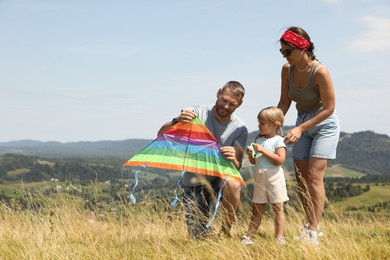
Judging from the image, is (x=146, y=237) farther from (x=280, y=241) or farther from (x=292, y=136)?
(x=292, y=136)

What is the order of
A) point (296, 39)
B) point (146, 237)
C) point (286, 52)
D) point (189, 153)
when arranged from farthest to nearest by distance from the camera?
point (146, 237)
point (189, 153)
point (286, 52)
point (296, 39)

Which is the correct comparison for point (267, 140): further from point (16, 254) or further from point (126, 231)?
point (16, 254)

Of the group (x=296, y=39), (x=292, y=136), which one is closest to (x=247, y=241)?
(x=292, y=136)

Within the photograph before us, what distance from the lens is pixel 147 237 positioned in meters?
5.52

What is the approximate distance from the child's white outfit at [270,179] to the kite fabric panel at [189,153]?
330 mm

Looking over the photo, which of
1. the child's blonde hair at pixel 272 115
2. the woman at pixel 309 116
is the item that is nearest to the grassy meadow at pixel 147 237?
the woman at pixel 309 116

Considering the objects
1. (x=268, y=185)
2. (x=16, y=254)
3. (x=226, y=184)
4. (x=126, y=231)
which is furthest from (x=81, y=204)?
(x=268, y=185)

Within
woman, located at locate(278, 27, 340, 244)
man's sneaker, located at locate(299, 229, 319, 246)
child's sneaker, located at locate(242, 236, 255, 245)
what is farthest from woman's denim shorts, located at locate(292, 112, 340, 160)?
child's sneaker, located at locate(242, 236, 255, 245)

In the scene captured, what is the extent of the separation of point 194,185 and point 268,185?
1.26 m

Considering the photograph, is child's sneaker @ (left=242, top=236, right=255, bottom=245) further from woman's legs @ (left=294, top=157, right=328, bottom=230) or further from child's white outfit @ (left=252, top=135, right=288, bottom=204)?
woman's legs @ (left=294, top=157, right=328, bottom=230)

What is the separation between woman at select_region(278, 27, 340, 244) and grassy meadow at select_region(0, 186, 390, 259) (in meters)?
0.32

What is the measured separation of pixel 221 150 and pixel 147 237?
61.5 inches

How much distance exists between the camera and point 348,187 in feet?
423

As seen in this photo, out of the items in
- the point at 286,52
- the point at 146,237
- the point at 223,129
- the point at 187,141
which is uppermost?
the point at 286,52
